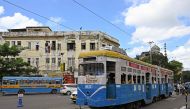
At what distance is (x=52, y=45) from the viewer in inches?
2680

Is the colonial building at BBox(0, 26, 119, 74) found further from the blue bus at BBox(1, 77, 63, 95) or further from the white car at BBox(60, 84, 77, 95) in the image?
the white car at BBox(60, 84, 77, 95)

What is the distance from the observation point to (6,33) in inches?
2697

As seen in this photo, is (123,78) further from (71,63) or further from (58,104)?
(71,63)

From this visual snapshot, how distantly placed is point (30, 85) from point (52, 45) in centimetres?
1789

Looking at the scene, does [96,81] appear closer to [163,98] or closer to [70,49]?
[163,98]

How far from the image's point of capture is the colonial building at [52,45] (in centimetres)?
6681

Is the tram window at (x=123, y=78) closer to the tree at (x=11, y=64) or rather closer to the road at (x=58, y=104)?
the road at (x=58, y=104)

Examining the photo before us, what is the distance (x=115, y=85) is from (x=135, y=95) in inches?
149

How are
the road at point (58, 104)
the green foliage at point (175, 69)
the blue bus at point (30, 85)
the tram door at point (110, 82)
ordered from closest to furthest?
the tram door at point (110, 82) < the road at point (58, 104) < the blue bus at point (30, 85) < the green foliage at point (175, 69)

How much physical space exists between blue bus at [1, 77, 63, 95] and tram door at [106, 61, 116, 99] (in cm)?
3324

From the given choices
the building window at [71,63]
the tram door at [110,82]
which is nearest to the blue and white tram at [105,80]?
the tram door at [110,82]

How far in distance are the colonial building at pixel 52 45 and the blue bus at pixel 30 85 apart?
12303 mm

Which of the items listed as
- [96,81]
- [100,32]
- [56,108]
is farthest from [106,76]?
[100,32]

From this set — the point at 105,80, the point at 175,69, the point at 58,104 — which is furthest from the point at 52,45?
the point at 175,69
